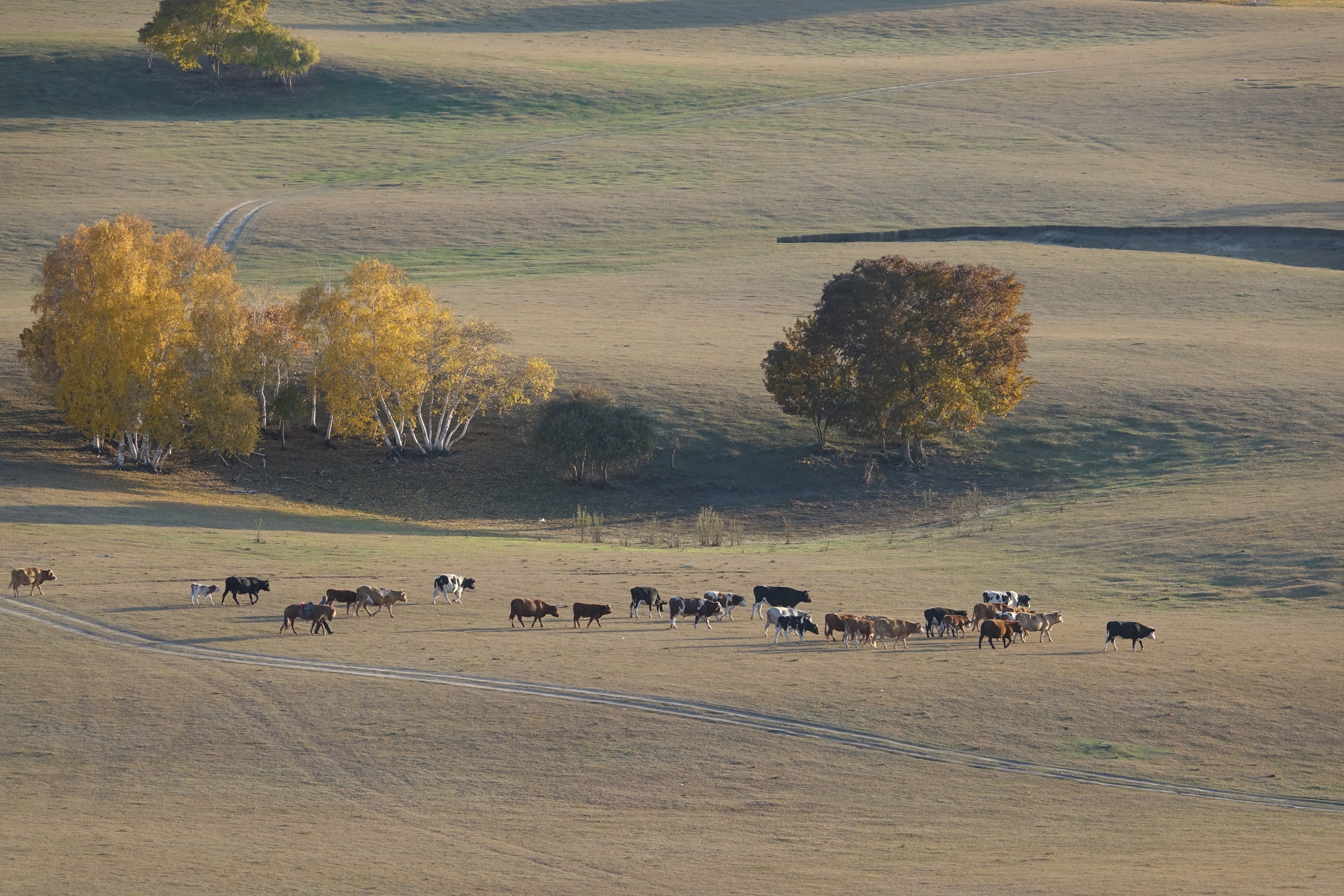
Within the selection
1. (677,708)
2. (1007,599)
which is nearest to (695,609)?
(677,708)

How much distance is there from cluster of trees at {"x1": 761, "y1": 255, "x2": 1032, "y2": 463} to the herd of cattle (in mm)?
19682

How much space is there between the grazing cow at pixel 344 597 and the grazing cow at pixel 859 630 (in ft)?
34.9

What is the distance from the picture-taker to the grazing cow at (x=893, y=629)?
94.2 feet

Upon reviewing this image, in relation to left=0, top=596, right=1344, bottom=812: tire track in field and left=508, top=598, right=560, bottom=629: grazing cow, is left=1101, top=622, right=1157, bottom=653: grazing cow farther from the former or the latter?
A: left=508, top=598, right=560, bottom=629: grazing cow

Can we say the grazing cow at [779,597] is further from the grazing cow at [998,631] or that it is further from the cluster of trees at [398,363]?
the cluster of trees at [398,363]

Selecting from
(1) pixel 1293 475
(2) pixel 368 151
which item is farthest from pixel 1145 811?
(2) pixel 368 151

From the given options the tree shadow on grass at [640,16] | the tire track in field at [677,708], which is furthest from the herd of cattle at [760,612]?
the tree shadow on grass at [640,16]

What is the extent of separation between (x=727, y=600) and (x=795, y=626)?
247 cm

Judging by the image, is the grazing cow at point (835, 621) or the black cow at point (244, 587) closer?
the grazing cow at point (835, 621)

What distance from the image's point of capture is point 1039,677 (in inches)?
1032

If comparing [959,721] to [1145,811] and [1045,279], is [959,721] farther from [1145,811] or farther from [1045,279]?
[1045,279]

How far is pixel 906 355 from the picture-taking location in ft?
171

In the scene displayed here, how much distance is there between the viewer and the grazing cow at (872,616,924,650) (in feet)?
94.2

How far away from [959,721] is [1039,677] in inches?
111
